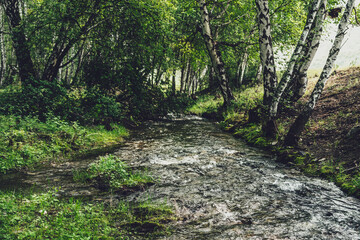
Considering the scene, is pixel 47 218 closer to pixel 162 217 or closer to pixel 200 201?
pixel 162 217

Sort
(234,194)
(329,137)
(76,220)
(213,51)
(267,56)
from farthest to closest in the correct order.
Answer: (213,51) < (267,56) < (329,137) < (234,194) < (76,220)

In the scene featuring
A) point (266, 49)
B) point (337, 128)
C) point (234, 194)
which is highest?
point (266, 49)

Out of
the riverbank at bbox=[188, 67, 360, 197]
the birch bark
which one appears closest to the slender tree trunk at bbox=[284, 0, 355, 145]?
the riverbank at bbox=[188, 67, 360, 197]

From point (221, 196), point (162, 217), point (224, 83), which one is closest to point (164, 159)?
point (221, 196)

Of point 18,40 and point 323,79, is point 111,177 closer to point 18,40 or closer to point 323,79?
point 323,79

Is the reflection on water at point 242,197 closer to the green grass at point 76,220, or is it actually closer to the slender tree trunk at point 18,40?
the green grass at point 76,220

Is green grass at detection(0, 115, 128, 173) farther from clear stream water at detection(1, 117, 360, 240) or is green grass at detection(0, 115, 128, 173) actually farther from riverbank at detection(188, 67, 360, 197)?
riverbank at detection(188, 67, 360, 197)

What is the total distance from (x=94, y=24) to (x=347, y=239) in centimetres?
1171

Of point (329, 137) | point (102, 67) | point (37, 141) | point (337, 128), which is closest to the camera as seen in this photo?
point (37, 141)

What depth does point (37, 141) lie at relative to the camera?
293 inches

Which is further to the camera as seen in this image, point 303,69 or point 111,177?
point 303,69

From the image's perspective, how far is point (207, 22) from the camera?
13586 millimetres

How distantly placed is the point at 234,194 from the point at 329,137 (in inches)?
190

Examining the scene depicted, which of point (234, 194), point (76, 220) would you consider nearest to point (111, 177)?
point (76, 220)
